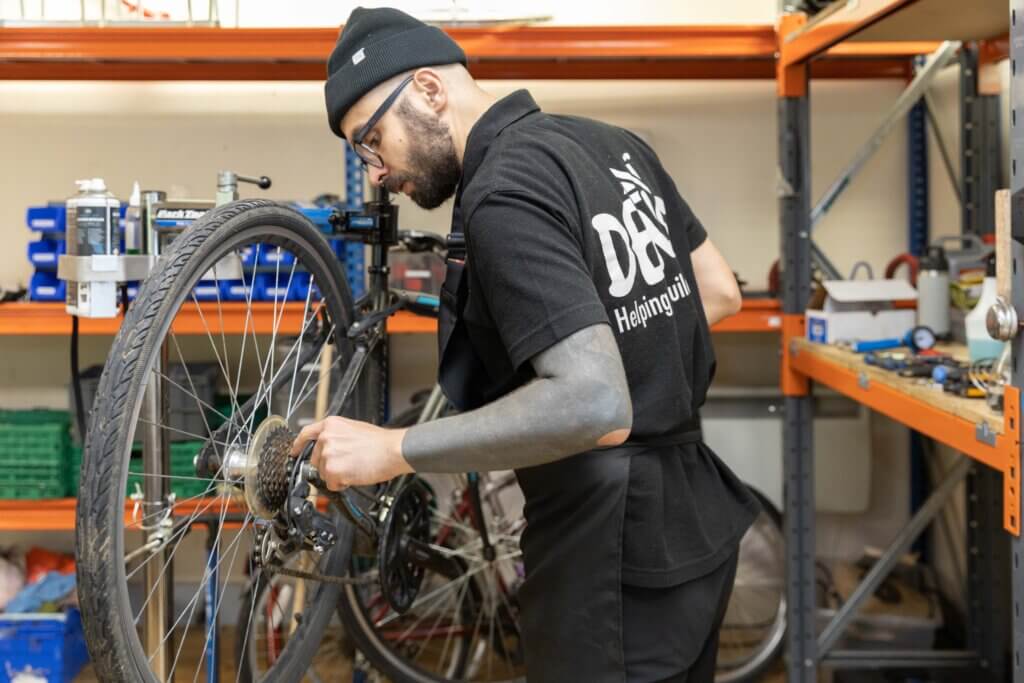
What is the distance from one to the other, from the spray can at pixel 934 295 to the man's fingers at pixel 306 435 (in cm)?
127

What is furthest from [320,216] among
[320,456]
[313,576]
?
[320,456]

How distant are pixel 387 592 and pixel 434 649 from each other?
84 cm

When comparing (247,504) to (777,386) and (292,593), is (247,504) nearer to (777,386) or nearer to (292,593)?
(292,593)

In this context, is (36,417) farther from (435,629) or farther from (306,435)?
(306,435)

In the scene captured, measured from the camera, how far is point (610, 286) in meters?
1.09

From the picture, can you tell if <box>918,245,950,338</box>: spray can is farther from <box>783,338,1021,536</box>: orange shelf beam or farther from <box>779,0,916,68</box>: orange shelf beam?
<box>779,0,916,68</box>: orange shelf beam

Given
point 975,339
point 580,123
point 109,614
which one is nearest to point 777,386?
point 975,339

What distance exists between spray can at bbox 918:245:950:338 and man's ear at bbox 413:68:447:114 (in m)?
1.17

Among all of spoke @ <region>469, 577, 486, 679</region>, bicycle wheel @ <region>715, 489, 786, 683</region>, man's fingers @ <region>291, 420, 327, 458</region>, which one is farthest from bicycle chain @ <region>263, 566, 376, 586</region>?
bicycle wheel @ <region>715, 489, 786, 683</region>

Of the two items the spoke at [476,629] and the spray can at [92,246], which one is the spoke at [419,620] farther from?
the spray can at [92,246]

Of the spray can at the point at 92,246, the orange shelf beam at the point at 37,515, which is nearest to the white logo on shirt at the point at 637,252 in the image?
the spray can at the point at 92,246

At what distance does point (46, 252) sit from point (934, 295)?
183cm

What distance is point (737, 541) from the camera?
131 cm

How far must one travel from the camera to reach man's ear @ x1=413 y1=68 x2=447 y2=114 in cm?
116
